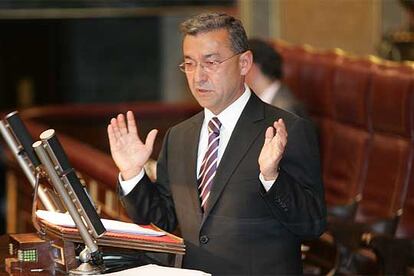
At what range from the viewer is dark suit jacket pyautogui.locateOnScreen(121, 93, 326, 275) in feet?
10.8

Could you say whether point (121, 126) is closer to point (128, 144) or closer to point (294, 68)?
point (128, 144)

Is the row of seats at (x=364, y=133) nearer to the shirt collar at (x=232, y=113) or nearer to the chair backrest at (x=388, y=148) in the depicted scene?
the chair backrest at (x=388, y=148)

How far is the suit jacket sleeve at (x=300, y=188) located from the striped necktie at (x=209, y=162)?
0.73 ft

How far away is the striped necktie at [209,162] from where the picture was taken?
134 inches

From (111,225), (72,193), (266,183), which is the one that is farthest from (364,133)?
(72,193)

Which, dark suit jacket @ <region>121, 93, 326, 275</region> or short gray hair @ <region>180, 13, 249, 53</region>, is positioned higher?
short gray hair @ <region>180, 13, 249, 53</region>

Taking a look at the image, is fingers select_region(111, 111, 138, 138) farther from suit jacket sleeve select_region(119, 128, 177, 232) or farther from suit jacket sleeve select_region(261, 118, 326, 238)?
suit jacket sleeve select_region(261, 118, 326, 238)

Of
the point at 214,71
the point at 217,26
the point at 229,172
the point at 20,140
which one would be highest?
the point at 217,26

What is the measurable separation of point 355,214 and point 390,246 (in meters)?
0.61

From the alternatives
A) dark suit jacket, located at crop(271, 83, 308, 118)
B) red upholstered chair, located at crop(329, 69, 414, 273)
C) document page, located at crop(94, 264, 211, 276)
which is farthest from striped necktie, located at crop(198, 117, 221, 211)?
dark suit jacket, located at crop(271, 83, 308, 118)

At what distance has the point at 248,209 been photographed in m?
3.31

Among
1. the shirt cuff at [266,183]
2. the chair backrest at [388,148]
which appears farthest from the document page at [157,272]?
the chair backrest at [388,148]

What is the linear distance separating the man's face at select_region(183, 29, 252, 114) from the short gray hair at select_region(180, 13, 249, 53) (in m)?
Answer: 0.01

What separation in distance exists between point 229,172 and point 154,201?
0.26 m
